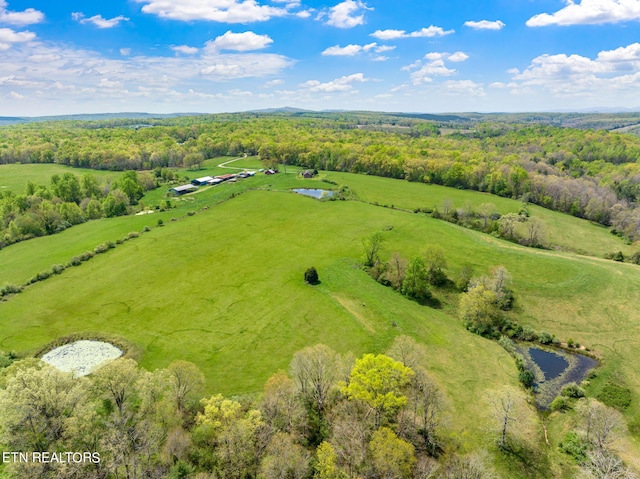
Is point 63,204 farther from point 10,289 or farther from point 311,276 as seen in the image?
point 311,276

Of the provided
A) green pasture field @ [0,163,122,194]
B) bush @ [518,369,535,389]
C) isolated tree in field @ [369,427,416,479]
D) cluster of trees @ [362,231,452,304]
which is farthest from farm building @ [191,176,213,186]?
isolated tree in field @ [369,427,416,479]

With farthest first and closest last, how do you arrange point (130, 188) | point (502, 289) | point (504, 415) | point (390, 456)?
point (130, 188) → point (502, 289) → point (504, 415) → point (390, 456)

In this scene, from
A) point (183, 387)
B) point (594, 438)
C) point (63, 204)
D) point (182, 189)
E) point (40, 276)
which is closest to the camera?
point (594, 438)

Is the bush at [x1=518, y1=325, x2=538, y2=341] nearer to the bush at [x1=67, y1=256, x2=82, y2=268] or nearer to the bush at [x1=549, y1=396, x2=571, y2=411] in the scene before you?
the bush at [x1=549, y1=396, x2=571, y2=411]

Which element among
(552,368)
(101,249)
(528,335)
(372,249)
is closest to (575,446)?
(552,368)

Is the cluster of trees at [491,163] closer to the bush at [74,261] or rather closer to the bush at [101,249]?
the bush at [101,249]
